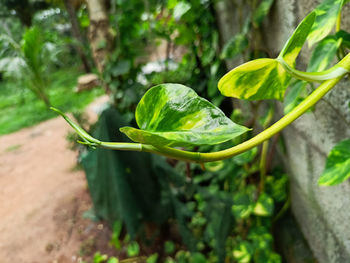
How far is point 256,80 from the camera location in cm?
26

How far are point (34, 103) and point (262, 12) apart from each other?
181 inches

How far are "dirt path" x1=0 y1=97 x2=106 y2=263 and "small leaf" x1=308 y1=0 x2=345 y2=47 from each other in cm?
140

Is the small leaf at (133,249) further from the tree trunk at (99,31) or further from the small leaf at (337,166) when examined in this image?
the small leaf at (337,166)

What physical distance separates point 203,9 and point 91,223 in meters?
1.26

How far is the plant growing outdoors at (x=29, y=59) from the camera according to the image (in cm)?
146

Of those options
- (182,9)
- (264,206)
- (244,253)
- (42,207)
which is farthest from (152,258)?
(182,9)

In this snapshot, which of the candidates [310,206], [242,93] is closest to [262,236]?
[310,206]

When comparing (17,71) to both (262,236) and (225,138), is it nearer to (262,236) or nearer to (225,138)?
(262,236)

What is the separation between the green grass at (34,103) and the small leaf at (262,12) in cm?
291

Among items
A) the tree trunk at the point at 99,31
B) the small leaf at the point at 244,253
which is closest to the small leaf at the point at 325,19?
the small leaf at the point at 244,253

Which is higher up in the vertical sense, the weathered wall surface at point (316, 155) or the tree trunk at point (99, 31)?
the tree trunk at point (99, 31)

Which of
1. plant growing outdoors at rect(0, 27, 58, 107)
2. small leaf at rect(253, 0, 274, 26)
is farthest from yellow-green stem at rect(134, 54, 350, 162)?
plant growing outdoors at rect(0, 27, 58, 107)

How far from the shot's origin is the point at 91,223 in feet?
4.83

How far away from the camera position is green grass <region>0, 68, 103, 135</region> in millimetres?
3756
